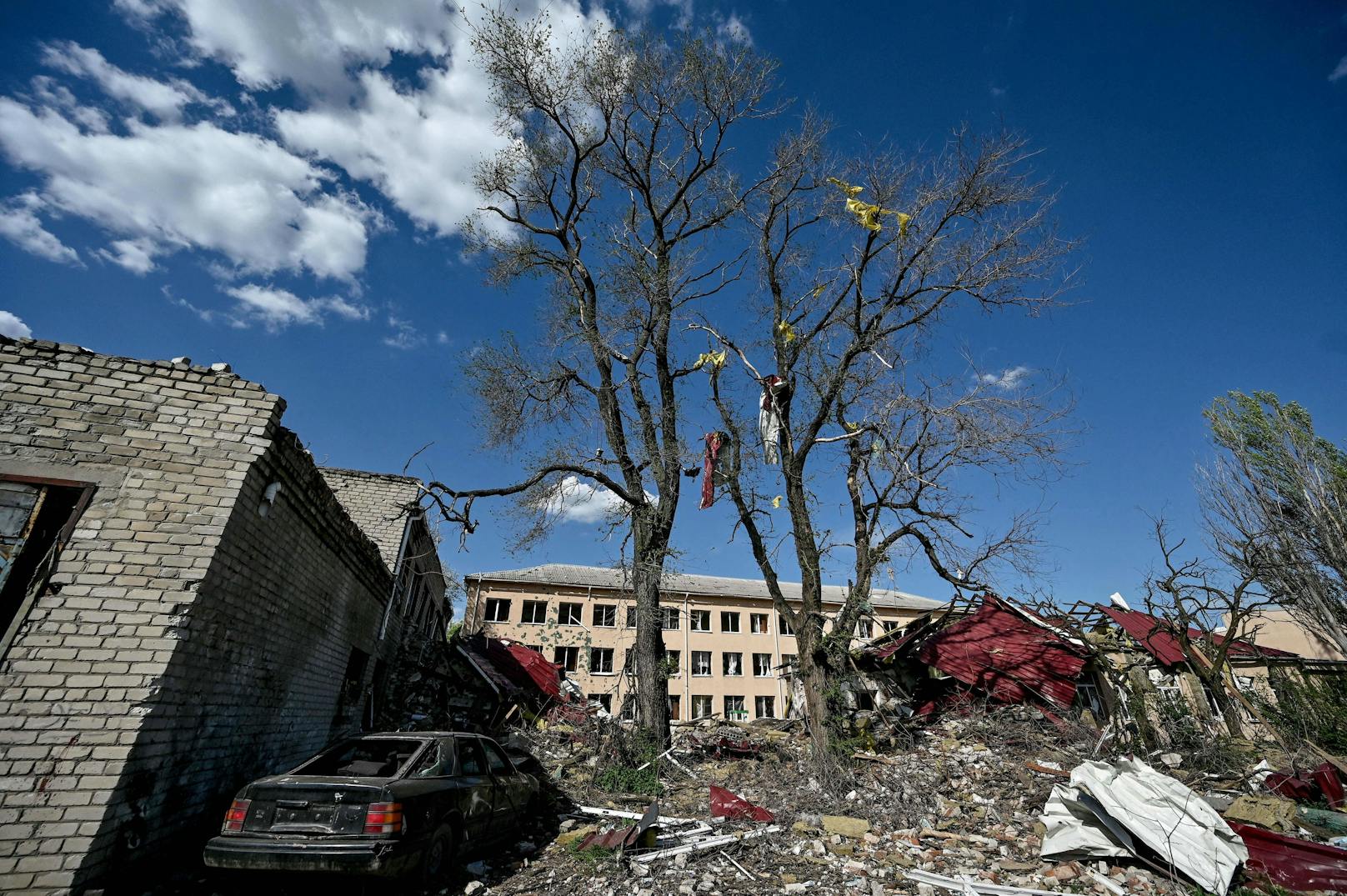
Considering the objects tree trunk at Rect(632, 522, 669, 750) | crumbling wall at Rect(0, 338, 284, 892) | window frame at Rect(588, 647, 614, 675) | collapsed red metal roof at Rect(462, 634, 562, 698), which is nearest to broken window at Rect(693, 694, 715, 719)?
window frame at Rect(588, 647, 614, 675)

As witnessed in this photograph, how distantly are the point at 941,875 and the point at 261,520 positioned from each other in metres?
7.80

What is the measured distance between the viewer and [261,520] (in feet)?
19.7

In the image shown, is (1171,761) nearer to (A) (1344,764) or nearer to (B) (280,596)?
(A) (1344,764)

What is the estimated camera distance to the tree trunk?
405 inches

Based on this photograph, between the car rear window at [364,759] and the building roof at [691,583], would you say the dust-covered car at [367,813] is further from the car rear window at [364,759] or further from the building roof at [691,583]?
the building roof at [691,583]

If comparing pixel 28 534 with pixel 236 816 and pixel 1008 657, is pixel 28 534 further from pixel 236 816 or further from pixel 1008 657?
pixel 1008 657

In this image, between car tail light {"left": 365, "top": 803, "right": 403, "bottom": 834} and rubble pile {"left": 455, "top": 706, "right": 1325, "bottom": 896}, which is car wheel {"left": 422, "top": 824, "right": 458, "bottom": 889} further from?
car tail light {"left": 365, "top": 803, "right": 403, "bottom": 834}

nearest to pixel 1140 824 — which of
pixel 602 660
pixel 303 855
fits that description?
pixel 303 855

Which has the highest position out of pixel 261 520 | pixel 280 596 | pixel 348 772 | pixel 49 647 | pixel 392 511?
pixel 392 511

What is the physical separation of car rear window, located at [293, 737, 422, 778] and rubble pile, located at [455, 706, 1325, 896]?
1404 millimetres

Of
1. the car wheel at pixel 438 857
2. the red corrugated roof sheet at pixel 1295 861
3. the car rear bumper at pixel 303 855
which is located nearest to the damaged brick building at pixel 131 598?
the car rear bumper at pixel 303 855

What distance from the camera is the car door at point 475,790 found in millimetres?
5609

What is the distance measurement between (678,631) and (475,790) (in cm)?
2888

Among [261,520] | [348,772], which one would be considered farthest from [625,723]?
[261,520]
